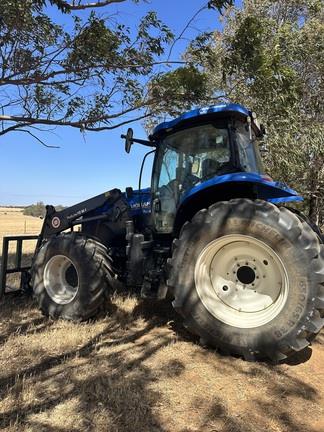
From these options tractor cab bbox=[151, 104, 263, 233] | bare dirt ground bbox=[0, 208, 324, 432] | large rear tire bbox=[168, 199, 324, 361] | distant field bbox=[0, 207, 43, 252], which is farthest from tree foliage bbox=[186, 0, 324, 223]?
Answer: distant field bbox=[0, 207, 43, 252]

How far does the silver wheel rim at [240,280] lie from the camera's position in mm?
4184

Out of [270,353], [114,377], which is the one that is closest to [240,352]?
[270,353]

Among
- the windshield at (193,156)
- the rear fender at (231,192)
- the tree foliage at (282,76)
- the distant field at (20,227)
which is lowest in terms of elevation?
the distant field at (20,227)

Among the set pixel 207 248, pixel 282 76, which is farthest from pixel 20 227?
pixel 207 248

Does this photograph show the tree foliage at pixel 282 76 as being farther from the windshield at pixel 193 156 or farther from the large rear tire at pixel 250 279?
the large rear tire at pixel 250 279

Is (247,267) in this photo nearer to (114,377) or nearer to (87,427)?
(114,377)

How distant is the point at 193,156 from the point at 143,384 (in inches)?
107

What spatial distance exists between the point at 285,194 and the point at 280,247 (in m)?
0.76

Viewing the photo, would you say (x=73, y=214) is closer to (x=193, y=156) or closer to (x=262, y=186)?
(x=193, y=156)

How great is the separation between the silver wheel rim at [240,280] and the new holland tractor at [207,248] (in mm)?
10

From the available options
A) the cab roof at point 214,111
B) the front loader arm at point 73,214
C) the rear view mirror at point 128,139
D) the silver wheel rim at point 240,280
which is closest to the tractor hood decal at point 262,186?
the silver wheel rim at point 240,280

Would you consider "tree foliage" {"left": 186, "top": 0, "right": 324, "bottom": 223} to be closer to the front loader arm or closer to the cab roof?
the cab roof

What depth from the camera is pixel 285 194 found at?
179 inches

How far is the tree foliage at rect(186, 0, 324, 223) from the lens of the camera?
728 cm
